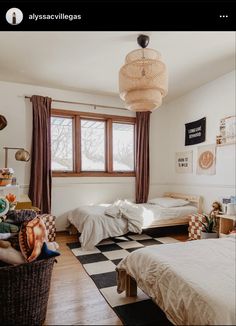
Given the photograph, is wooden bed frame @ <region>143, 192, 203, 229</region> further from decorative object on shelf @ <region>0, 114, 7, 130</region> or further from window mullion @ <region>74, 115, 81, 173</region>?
decorative object on shelf @ <region>0, 114, 7, 130</region>

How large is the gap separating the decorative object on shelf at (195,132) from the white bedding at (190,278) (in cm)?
205

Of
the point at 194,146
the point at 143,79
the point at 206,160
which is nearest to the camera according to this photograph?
the point at 143,79

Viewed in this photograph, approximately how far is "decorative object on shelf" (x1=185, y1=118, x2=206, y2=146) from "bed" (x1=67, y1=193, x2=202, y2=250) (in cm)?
96

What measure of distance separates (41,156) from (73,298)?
250 cm

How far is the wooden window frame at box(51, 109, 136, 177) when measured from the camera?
3.56 metres

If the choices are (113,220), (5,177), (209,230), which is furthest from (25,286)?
(209,230)

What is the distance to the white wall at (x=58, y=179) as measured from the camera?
10.6 ft

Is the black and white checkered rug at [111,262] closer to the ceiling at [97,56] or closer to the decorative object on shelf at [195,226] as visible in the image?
the decorative object on shelf at [195,226]

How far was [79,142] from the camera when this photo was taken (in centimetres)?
363

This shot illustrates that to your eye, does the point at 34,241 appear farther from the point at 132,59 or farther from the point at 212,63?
the point at 212,63
